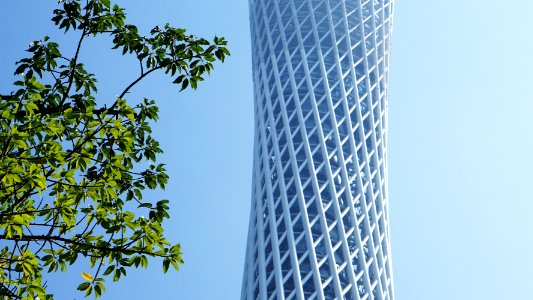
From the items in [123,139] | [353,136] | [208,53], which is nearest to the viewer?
[123,139]

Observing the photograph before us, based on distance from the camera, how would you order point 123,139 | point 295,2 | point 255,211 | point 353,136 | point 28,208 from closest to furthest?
point 28,208 → point 123,139 → point 255,211 → point 353,136 → point 295,2

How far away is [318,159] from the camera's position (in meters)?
63.1

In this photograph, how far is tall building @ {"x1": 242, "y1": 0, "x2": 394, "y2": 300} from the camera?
180 ft

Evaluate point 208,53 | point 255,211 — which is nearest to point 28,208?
point 208,53

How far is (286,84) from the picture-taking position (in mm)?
62625

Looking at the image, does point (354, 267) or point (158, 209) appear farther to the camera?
point (354, 267)

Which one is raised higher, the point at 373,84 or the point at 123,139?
the point at 373,84

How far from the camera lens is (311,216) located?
192ft

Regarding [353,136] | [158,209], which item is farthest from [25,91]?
[353,136]

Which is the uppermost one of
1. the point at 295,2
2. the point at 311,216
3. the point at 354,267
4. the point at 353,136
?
the point at 295,2

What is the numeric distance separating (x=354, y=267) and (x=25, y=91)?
49.4 m

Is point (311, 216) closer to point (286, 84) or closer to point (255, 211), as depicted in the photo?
point (255, 211)

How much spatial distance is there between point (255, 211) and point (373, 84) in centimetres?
1566

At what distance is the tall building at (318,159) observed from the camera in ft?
180
